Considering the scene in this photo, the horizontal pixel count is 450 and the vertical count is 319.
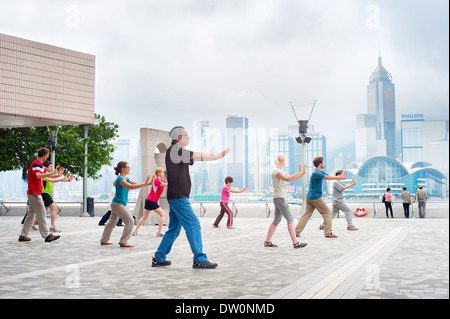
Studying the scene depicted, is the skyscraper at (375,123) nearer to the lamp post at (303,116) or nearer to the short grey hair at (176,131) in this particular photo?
the lamp post at (303,116)

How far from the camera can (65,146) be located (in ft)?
118

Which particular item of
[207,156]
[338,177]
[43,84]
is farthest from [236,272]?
[43,84]

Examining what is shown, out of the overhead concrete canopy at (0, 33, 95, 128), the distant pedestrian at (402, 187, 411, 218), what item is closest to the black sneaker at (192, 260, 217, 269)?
the overhead concrete canopy at (0, 33, 95, 128)

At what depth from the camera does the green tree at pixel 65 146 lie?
1357 inches

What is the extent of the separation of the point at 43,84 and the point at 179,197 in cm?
1854

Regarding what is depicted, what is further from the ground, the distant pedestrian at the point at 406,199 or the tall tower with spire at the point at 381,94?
the tall tower with spire at the point at 381,94

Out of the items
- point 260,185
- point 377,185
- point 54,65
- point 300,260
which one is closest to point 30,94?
point 54,65

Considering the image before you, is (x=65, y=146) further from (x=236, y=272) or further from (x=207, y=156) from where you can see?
(x=236, y=272)

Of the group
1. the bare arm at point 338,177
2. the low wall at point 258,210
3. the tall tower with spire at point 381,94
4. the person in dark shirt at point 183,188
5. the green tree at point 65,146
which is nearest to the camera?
the person in dark shirt at point 183,188

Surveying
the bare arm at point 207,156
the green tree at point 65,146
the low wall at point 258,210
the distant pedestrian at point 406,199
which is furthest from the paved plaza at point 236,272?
the green tree at point 65,146

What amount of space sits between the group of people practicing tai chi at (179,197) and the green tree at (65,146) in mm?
21384

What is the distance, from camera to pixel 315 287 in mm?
5633

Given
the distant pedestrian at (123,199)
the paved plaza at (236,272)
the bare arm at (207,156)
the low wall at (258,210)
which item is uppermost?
the bare arm at (207,156)

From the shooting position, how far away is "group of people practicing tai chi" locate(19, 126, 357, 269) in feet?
24.0
